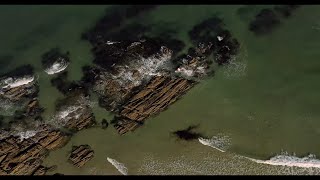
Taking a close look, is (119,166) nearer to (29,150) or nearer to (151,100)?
(151,100)

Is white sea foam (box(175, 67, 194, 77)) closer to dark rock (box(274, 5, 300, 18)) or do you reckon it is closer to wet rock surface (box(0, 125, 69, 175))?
A: dark rock (box(274, 5, 300, 18))

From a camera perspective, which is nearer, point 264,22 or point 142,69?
point 142,69

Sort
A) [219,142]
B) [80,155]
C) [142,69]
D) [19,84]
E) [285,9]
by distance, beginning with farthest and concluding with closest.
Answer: [285,9] < [19,84] < [142,69] < [80,155] < [219,142]

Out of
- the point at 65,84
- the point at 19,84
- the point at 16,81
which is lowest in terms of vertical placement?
the point at 65,84

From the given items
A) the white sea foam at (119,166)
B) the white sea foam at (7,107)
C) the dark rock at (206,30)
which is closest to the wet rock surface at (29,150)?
the white sea foam at (7,107)

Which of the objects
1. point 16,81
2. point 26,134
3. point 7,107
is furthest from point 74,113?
point 16,81

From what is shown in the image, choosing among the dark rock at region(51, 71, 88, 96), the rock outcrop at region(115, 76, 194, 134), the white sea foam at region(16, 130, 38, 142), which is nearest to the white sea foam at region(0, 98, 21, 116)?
the white sea foam at region(16, 130, 38, 142)
